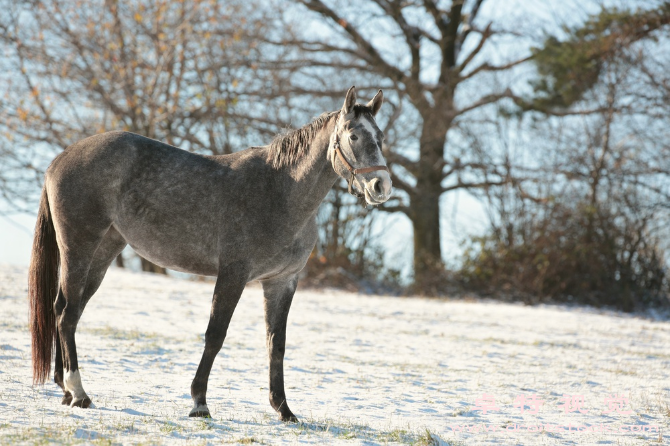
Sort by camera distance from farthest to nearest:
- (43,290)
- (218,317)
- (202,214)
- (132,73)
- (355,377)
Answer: (132,73), (355,377), (43,290), (202,214), (218,317)

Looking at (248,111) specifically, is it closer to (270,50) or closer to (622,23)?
(270,50)

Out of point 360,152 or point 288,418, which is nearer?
point 360,152

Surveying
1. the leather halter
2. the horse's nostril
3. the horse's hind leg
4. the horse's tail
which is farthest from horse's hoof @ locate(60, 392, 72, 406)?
the horse's nostril

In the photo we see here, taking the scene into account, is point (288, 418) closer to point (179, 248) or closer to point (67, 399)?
point (179, 248)

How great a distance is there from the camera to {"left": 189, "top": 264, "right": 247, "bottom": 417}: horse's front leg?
4.35m

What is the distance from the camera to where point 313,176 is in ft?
14.9

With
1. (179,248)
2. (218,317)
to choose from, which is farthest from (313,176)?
(218,317)

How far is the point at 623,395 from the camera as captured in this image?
6.17 m

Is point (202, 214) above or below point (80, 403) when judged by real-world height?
above

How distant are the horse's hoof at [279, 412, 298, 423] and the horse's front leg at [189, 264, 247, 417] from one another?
535 mm

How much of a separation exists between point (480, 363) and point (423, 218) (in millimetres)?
8259

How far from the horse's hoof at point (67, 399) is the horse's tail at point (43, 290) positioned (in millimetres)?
254

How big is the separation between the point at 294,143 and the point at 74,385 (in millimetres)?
2360

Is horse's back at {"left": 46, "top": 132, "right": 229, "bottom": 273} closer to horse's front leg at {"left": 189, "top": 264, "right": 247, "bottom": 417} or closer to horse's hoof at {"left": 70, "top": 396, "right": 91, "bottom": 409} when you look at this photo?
horse's front leg at {"left": 189, "top": 264, "right": 247, "bottom": 417}
